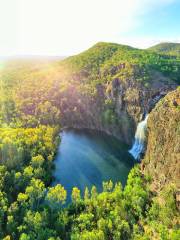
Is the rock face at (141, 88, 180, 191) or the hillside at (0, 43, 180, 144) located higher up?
the hillside at (0, 43, 180, 144)

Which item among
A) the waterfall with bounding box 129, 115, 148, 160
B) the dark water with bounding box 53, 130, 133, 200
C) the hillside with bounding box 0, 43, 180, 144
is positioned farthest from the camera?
the hillside with bounding box 0, 43, 180, 144

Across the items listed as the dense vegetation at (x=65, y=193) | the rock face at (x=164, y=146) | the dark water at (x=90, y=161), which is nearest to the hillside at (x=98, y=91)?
the dense vegetation at (x=65, y=193)

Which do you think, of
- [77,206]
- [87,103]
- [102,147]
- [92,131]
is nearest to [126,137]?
[102,147]

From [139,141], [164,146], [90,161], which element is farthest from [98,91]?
[164,146]

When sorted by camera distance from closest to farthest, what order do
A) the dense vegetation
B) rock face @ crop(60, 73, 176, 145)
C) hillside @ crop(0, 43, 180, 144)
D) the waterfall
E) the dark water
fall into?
the dense vegetation → the dark water → the waterfall → rock face @ crop(60, 73, 176, 145) → hillside @ crop(0, 43, 180, 144)

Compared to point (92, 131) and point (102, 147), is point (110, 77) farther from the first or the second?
point (102, 147)

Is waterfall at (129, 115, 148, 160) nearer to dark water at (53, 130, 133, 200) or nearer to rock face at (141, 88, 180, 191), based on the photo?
dark water at (53, 130, 133, 200)

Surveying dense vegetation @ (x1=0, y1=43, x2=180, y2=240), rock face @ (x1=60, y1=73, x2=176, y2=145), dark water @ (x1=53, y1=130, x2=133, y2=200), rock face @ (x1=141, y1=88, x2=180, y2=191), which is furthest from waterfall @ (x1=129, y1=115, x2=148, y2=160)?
dense vegetation @ (x1=0, y1=43, x2=180, y2=240)

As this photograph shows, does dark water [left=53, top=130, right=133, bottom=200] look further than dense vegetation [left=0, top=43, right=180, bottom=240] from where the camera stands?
Yes
